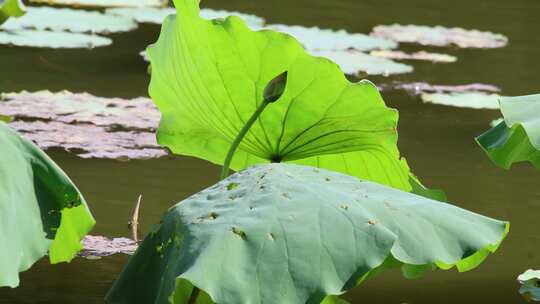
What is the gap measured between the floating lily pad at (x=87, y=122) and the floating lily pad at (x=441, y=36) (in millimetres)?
1510

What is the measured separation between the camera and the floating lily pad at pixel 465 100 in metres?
3.59

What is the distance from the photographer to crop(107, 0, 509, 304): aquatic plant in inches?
51.2

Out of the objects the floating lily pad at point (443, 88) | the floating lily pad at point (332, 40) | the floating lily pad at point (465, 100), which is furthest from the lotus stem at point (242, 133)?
the floating lily pad at point (332, 40)

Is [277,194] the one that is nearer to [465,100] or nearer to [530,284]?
[530,284]

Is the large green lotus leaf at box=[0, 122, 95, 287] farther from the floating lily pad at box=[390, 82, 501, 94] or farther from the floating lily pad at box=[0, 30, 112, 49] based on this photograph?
the floating lily pad at box=[0, 30, 112, 49]

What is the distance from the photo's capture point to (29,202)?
4.53 ft

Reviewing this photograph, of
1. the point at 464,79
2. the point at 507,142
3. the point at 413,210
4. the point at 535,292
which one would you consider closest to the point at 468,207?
the point at 535,292

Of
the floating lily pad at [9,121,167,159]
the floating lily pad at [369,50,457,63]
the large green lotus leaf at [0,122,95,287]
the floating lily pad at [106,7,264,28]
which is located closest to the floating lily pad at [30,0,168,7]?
the floating lily pad at [106,7,264,28]

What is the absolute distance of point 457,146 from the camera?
10.3 ft

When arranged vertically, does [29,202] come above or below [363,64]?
above

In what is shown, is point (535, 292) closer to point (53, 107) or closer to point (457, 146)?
point (457, 146)

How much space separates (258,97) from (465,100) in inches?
78.3

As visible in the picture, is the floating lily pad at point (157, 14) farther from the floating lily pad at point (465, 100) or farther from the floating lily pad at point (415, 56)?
the floating lily pad at point (465, 100)

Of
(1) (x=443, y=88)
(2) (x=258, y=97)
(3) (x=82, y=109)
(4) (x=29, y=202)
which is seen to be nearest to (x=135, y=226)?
(2) (x=258, y=97)
